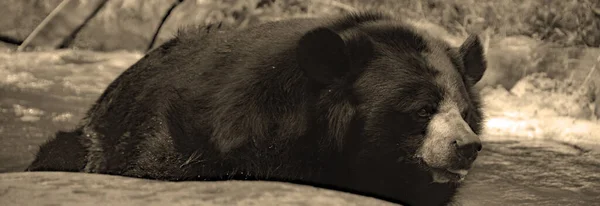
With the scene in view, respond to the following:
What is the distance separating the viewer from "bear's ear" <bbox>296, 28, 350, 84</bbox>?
144 inches

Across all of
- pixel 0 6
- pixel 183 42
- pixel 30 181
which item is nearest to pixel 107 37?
pixel 0 6

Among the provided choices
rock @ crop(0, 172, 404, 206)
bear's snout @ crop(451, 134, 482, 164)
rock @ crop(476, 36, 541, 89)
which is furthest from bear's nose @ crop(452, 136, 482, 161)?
rock @ crop(476, 36, 541, 89)

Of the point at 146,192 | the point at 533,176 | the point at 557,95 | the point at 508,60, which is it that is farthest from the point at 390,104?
the point at 508,60

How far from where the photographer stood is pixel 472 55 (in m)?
4.29

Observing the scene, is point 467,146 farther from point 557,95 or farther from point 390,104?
point 557,95

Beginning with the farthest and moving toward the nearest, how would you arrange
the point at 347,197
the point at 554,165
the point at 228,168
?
the point at 554,165 < the point at 228,168 < the point at 347,197

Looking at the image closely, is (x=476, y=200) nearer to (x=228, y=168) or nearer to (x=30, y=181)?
(x=228, y=168)

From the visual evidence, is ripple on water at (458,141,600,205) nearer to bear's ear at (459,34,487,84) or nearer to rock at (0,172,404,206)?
bear's ear at (459,34,487,84)

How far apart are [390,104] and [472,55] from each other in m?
0.71

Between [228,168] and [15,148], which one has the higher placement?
[228,168]

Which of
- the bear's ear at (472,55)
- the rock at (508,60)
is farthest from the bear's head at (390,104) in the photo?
the rock at (508,60)

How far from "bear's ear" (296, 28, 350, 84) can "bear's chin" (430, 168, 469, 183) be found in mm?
574

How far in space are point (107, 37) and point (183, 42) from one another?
4572mm

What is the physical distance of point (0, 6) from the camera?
9.47 m
